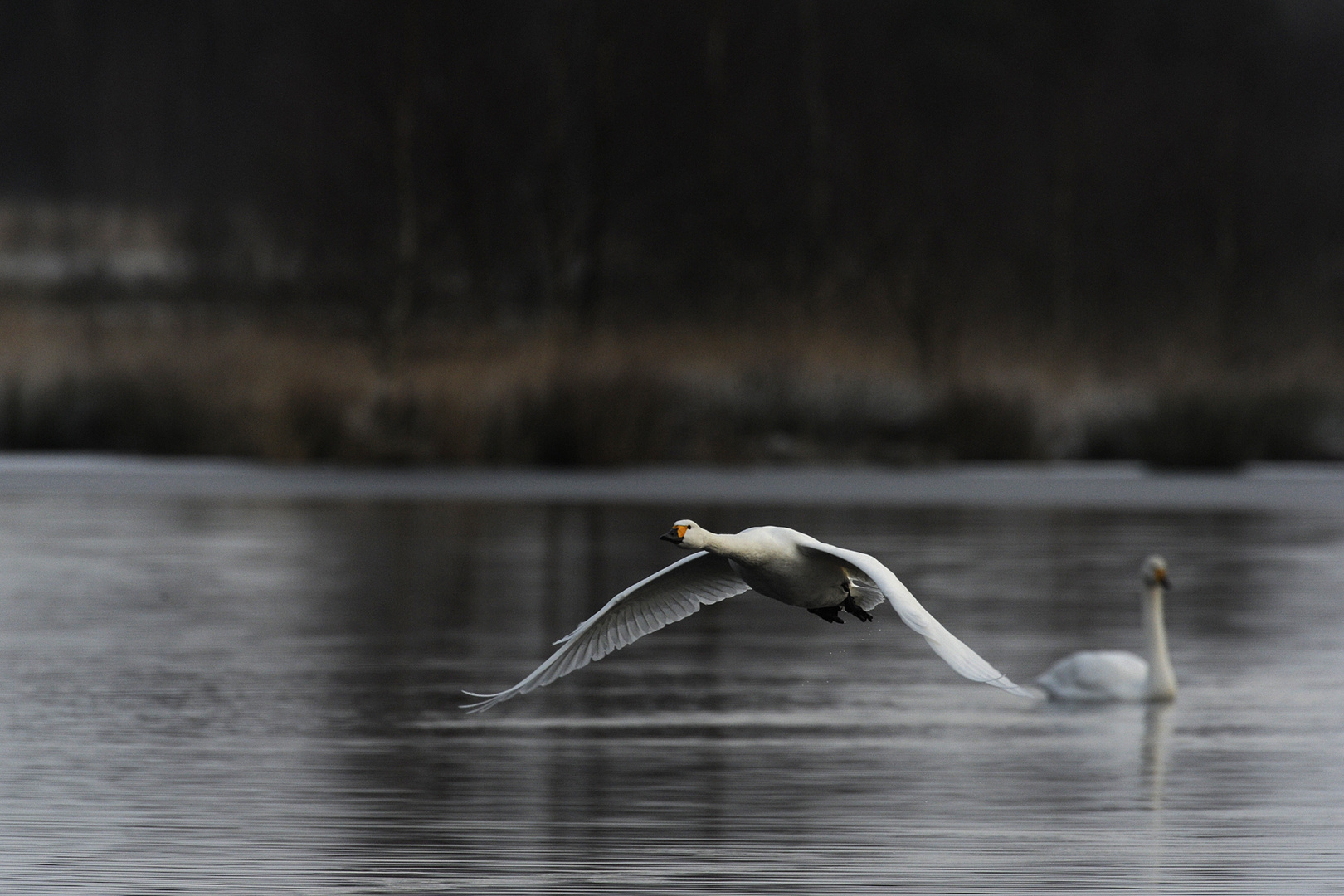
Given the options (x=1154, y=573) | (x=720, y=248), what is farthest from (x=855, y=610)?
(x=720, y=248)

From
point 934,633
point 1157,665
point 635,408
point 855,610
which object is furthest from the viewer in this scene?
point 635,408

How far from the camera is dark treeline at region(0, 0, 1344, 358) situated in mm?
36938

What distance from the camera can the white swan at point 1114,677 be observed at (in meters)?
13.7

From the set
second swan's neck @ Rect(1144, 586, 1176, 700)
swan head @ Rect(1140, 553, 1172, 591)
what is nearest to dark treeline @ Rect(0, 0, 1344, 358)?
swan head @ Rect(1140, 553, 1172, 591)

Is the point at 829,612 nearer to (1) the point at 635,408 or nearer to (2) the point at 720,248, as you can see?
(1) the point at 635,408

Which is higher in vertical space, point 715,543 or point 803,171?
point 803,171

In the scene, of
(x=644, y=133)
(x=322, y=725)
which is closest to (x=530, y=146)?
(x=644, y=133)

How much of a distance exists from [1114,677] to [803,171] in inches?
1315

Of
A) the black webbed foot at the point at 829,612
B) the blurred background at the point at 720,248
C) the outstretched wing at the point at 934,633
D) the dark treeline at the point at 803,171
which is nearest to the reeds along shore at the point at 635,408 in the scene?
the blurred background at the point at 720,248

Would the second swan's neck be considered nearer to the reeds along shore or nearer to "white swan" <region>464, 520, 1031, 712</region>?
"white swan" <region>464, 520, 1031, 712</region>

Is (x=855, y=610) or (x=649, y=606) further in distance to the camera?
(x=649, y=606)

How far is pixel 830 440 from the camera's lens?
3141 centimetres

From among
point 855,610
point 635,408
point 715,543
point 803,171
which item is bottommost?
point 855,610

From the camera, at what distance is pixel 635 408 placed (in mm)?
29969
